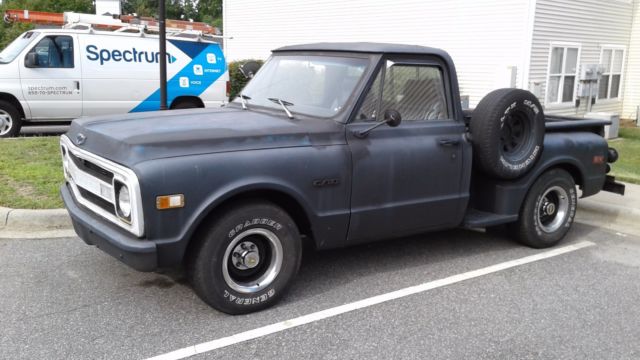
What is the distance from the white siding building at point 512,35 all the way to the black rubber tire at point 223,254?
413 inches

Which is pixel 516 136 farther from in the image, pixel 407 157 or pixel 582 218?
pixel 582 218

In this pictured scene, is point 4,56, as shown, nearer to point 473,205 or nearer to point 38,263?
point 38,263

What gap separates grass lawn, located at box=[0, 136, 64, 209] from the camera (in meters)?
6.07

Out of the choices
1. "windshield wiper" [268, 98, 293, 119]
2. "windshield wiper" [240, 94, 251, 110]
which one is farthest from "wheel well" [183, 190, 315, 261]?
"windshield wiper" [240, 94, 251, 110]

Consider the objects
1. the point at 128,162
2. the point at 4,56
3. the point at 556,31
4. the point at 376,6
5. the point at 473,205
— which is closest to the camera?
the point at 128,162

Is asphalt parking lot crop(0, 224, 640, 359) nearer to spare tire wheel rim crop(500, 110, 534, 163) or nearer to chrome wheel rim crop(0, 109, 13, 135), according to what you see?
spare tire wheel rim crop(500, 110, 534, 163)

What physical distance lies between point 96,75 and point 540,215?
8.72 m

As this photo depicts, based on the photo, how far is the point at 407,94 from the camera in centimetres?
488

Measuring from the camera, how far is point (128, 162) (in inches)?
144

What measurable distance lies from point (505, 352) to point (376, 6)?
1389 cm

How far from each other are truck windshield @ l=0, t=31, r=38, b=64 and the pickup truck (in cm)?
707

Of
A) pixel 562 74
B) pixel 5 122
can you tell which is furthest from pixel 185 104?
pixel 562 74

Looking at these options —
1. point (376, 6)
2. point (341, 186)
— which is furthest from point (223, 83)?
point (341, 186)

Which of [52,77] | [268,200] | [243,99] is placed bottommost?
[268,200]
